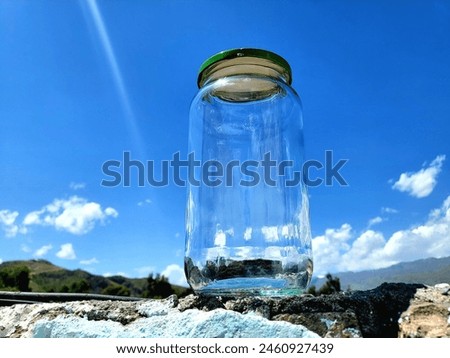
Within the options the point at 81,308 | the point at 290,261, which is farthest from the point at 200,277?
the point at 81,308

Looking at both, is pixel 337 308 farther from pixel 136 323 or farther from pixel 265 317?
pixel 136 323

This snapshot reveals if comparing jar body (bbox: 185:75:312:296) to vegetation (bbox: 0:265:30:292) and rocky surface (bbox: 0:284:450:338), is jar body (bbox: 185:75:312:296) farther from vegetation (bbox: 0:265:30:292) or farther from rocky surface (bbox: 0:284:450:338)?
vegetation (bbox: 0:265:30:292)

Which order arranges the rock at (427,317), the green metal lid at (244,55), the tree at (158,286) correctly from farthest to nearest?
the tree at (158,286) < the green metal lid at (244,55) < the rock at (427,317)

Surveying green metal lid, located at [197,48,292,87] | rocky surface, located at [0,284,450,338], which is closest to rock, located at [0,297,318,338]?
rocky surface, located at [0,284,450,338]

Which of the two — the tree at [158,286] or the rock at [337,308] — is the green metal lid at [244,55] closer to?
the rock at [337,308]

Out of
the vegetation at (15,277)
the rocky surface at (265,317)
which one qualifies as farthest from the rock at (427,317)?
the vegetation at (15,277)
